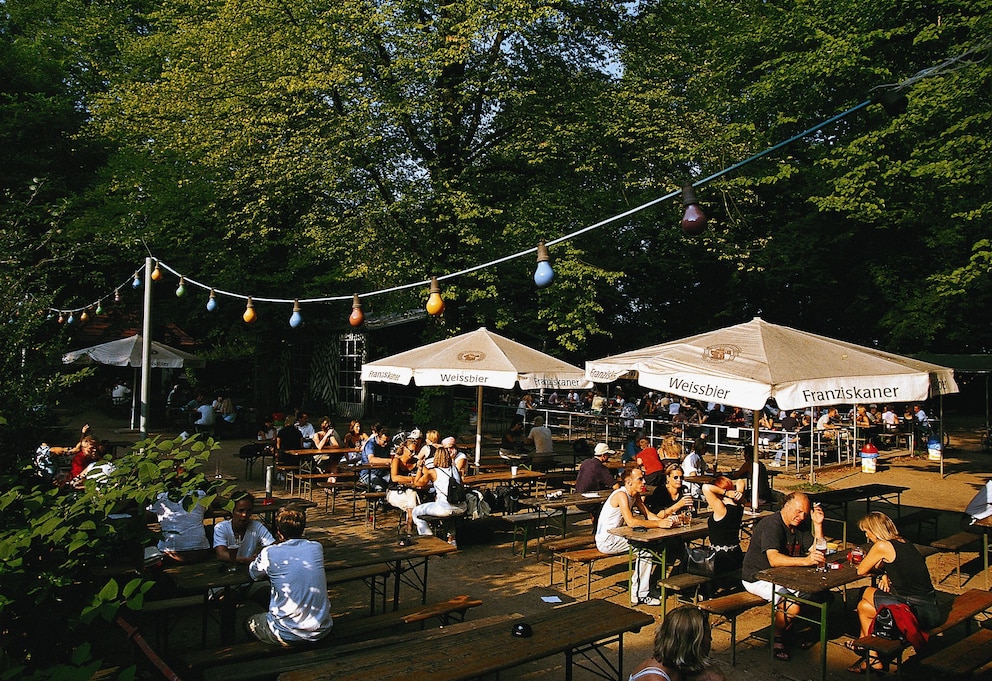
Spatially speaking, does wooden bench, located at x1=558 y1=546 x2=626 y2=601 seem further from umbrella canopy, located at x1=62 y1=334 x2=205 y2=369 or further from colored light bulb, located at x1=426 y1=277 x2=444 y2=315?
umbrella canopy, located at x1=62 y1=334 x2=205 y2=369

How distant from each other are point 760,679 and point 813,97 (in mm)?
17461

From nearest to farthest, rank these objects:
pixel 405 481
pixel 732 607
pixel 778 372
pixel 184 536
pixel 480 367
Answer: pixel 732 607 → pixel 184 536 → pixel 778 372 → pixel 405 481 → pixel 480 367

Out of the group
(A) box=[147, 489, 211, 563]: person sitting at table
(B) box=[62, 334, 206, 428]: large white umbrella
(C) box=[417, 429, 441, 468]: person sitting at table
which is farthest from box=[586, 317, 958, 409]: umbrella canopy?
(B) box=[62, 334, 206, 428]: large white umbrella

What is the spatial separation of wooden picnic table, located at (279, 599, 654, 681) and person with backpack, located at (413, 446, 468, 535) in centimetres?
382

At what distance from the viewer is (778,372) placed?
276 inches

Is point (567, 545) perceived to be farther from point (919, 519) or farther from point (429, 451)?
point (919, 519)

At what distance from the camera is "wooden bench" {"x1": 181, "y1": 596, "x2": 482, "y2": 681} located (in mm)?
4160

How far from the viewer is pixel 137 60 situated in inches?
861

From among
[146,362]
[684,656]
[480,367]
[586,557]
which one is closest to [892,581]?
[586,557]

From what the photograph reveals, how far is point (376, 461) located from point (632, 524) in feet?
15.4

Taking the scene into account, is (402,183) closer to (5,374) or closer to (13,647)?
(5,374)

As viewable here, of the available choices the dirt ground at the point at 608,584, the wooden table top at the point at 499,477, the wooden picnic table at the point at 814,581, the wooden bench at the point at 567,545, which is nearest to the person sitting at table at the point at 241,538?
the dirt ground at the point at 608,584

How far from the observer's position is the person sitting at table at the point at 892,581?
537 cm

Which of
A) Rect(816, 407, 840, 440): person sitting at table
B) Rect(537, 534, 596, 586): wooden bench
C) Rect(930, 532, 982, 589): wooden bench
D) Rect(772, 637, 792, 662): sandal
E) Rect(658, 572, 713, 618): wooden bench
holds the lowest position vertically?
Rect(772, 637, 792, 662): sandal
